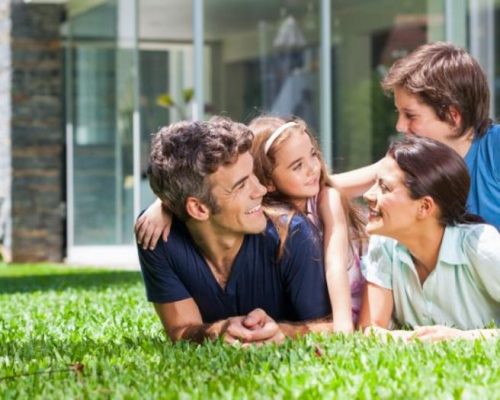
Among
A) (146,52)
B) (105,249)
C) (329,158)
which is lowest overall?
(105,249)

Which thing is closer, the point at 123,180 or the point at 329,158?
the point at 329,158

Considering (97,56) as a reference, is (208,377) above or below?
below

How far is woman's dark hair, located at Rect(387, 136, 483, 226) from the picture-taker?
4.48 meters

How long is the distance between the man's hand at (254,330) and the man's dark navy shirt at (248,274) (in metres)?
0.26

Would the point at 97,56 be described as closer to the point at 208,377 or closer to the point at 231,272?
the point at 231,272

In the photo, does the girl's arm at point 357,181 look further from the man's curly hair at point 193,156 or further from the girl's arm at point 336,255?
the man's curly hair at point 193,156

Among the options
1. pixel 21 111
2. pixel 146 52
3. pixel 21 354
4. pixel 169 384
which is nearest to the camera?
pixel 169 384

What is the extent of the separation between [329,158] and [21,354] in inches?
316

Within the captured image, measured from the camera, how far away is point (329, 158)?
12094mm

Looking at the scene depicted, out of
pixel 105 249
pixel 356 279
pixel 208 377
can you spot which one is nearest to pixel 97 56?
pixel 105 249

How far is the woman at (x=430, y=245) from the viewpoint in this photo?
4.48 metres

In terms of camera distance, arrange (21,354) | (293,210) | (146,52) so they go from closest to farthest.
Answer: (21,354), (293,210), (146,52)

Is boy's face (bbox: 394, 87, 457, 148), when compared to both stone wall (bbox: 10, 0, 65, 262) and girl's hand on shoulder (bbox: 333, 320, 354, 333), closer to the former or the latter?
girl's hand on shoulder (bbox: 333, 320, 354, 333)

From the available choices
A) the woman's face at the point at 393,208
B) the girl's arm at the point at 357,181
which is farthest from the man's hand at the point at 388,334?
the girl's arm at the point at 357,181
